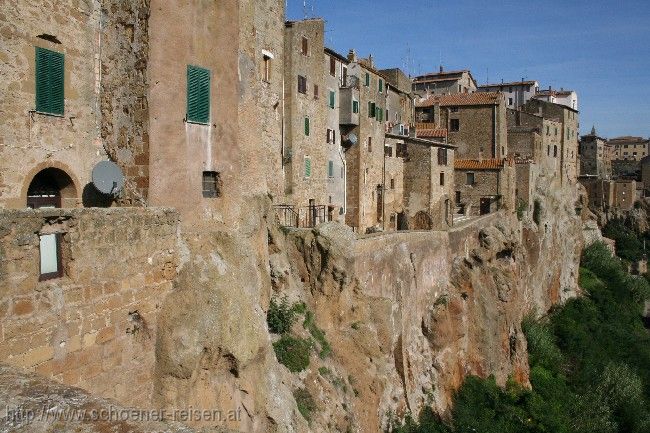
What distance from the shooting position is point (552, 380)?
1617 inches

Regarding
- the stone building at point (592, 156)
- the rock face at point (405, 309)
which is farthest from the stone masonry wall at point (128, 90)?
the stone building at point (592, 156)

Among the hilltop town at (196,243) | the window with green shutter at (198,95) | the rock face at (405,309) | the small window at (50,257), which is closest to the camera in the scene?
the small window at (50,257)

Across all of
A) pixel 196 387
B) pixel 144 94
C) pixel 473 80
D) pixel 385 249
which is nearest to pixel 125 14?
pixel 144 94

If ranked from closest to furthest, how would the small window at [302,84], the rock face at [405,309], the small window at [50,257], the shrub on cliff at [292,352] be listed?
1. the small window at [50,257]
2. the shrub on cliff at [292,352]
3. the rock face at [405,309]
4. the small window at [302,84]

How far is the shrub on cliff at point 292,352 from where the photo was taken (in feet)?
55.4

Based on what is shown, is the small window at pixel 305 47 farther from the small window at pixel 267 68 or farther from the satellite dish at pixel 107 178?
the satellite dish at pixel 107 178

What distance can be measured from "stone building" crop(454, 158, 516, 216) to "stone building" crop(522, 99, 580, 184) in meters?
21.8

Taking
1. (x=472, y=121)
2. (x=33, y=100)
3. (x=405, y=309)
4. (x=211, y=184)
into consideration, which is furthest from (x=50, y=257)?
(x=472, y=121)

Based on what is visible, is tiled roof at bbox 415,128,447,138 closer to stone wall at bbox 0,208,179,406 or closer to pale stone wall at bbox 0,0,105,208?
pale stone wall at bbox 0,0,105,208

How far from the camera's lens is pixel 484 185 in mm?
48812

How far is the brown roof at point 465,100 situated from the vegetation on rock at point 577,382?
801 inches

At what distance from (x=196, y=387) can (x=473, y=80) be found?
75281mm

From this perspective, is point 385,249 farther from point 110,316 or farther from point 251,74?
point 110,316

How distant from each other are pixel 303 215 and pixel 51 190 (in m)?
17.7
